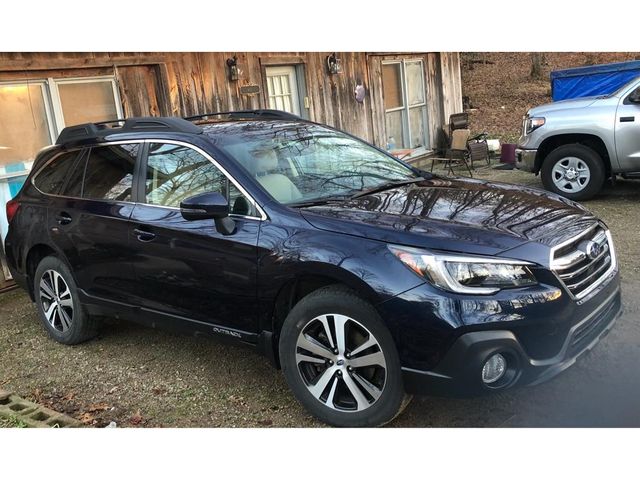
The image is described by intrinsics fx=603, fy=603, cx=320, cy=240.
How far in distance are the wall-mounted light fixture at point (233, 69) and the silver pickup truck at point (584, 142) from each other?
425 centimetres

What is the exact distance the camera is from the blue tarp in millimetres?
11422

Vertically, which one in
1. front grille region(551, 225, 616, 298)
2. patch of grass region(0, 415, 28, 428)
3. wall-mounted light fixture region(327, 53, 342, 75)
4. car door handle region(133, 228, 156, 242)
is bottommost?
patch of grass region(0, 415, 28, 428)

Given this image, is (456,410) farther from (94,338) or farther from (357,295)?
(94,338)

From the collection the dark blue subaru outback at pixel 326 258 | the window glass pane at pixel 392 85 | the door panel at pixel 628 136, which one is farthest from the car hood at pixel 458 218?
the window glass pane at pixel 392 85

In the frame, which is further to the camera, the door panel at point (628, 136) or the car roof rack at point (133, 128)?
the door panel at point (628, 136)

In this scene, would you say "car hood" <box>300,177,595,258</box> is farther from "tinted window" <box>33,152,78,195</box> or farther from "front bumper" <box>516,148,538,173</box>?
"front bumper" <box>516,148,538,173</box>

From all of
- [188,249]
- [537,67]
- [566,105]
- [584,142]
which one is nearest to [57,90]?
[188,249]

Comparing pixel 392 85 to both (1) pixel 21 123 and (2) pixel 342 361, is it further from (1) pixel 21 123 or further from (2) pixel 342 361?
(2) pixel 342 361

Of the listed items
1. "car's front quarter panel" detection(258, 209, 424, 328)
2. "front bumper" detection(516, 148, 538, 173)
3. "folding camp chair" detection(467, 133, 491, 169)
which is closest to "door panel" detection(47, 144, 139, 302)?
"car's front quarter panel" detection(258, 209, 424, 328)

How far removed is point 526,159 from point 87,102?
19.8 feet

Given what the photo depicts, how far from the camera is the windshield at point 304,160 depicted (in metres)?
3.72

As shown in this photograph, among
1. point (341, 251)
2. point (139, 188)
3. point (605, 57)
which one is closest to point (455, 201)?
point (341, 251)

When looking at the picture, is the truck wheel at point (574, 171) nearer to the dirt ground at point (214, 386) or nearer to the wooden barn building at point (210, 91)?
the dirt ground at point (214, 386)

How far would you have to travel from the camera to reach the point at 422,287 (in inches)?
113
